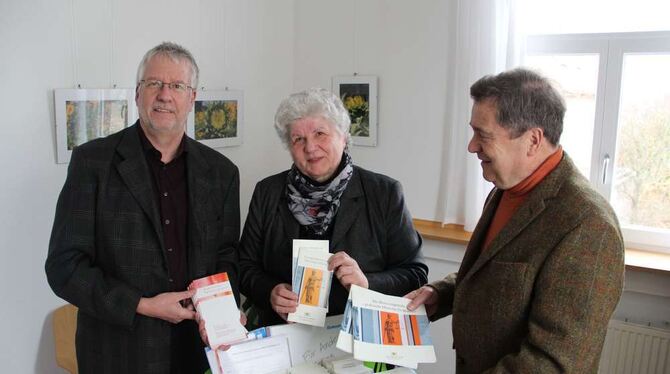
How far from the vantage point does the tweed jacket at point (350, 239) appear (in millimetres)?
1967

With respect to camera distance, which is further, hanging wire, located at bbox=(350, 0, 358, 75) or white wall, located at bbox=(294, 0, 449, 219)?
hanging wire, located at bbox=(350, 0, 358, 75)

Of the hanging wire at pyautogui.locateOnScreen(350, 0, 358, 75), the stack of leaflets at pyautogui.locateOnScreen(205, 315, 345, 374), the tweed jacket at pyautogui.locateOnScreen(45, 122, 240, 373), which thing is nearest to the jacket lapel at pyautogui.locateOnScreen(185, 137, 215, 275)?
the tweed jacket at pyautogui.locateOnScreen(45, 122, 240, 373)

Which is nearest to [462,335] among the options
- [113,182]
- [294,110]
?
[294,110]

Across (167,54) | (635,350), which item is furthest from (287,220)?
(635,350)

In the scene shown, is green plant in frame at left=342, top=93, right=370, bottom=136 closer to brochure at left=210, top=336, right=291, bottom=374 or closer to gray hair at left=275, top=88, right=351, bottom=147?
gray hair at left=275, top=88, right=351, bottom=147

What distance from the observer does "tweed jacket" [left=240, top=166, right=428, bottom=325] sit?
197cm

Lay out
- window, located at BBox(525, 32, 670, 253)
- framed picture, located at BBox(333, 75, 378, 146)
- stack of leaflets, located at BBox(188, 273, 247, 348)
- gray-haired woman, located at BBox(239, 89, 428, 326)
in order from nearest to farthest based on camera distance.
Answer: stack of leaflets, located at BBox(188, 273, 247, 348)
gray-haired woman, located at BBox(239, 89, 428, 326)
window, located at BBox(525, 32, 670, 253)
framed picture, located at BBox(333, 75, 378, 146)

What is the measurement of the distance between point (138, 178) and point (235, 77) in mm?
2000

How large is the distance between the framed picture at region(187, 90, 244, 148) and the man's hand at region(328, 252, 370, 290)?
1856mm

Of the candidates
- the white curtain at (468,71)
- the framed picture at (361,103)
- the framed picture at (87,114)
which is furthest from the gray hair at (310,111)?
the framed picture at (361,103)

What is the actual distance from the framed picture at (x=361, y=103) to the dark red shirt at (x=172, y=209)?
2171mm

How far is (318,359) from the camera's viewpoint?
69.1 inches

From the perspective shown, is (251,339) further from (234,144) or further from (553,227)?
(234,144)

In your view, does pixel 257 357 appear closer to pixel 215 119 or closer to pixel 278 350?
pixel 278 350
